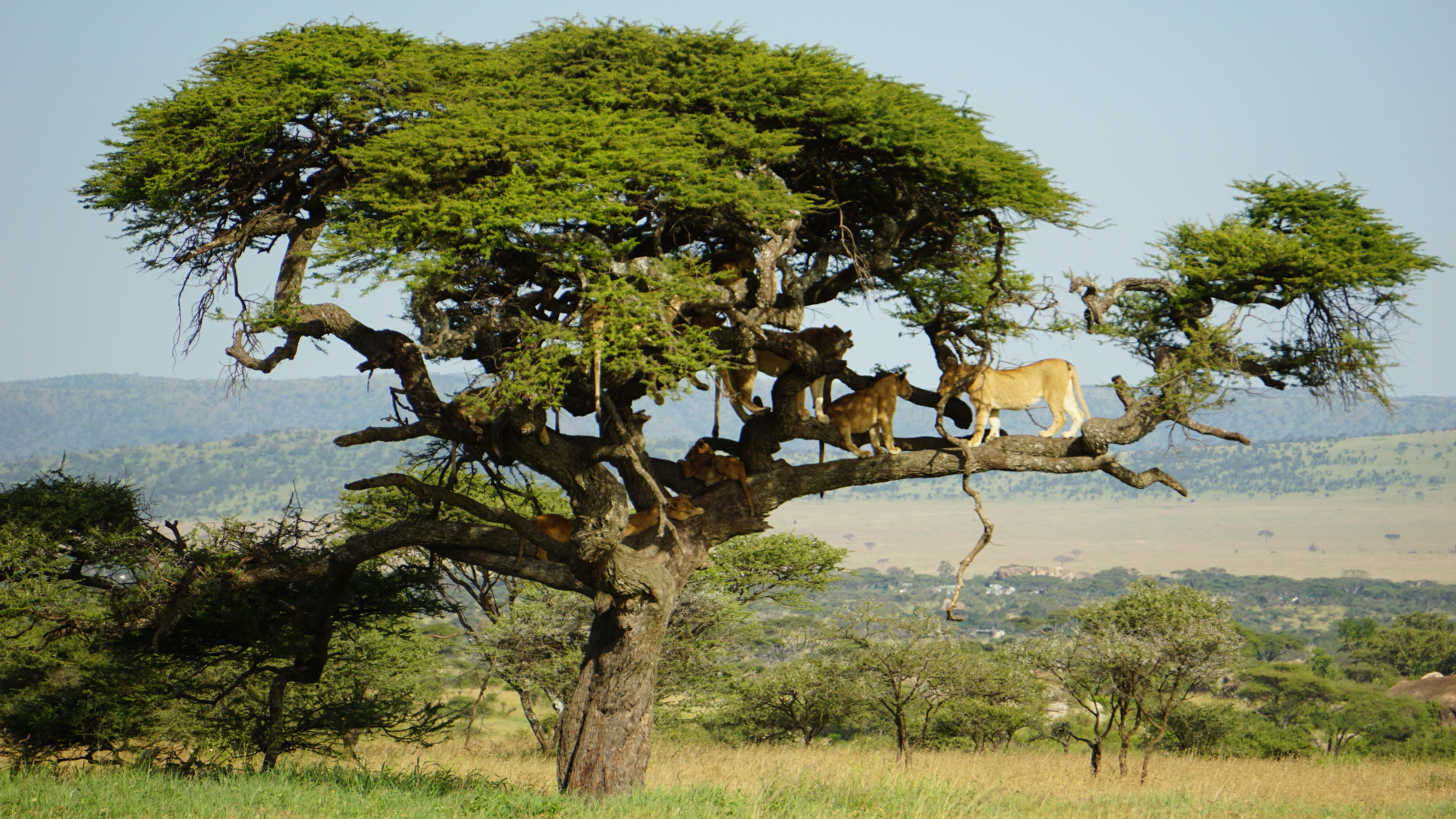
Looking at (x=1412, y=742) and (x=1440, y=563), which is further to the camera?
(x=1440, y=563)

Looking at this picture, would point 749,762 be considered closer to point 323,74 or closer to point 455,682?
point 323,74

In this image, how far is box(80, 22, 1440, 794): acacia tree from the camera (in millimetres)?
9219

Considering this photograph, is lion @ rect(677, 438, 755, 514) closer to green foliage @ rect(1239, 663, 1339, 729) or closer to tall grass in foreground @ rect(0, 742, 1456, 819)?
tall grass in foreground @ rect(0, 742, 1456, 819)

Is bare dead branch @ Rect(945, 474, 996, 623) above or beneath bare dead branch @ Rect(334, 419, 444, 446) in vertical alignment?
beneath

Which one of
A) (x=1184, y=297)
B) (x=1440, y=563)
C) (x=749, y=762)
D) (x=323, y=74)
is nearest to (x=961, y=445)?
(x=1184, y=297)

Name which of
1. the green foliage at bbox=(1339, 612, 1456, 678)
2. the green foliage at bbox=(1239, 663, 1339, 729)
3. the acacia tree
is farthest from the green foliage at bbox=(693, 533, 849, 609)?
the green foliage at bbox=(1339, 612, 1456, 678)

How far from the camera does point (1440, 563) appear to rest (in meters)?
146

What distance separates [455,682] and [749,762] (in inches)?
1273

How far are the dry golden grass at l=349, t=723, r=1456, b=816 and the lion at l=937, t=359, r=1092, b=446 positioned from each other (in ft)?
11.9

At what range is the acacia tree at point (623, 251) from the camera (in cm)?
922

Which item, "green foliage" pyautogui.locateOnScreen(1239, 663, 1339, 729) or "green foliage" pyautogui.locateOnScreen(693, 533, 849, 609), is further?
A: "green foliage" pyautogui.locateOnScreen(1239, 663, 1339, 729)


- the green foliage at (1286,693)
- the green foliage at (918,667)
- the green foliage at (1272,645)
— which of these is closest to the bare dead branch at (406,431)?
the green foliage at (918,667)

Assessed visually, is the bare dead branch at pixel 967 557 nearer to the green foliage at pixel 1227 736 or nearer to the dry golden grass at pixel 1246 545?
the green foliage at pixel 1227 736

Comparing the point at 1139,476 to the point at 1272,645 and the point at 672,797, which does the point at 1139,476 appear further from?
the point at 1272,645
